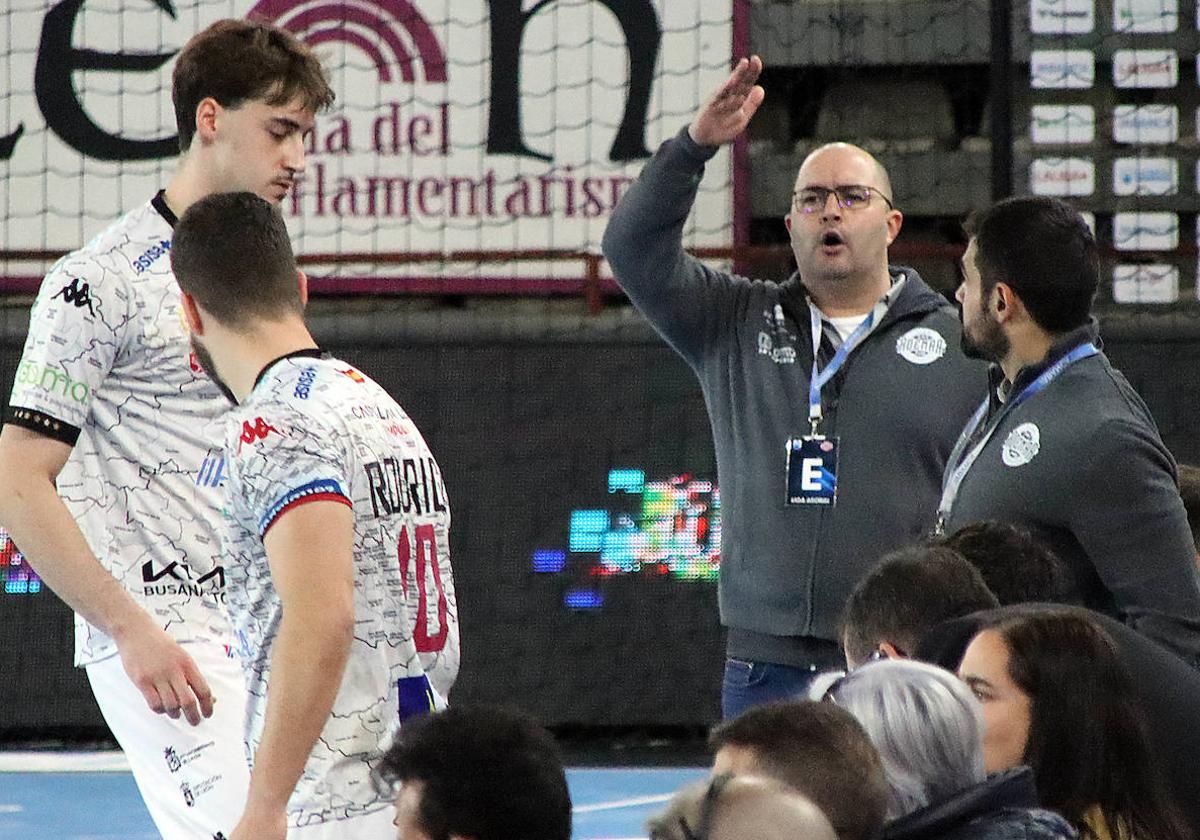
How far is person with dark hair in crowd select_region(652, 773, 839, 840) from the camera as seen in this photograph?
1617 millimetres

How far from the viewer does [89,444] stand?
334cm

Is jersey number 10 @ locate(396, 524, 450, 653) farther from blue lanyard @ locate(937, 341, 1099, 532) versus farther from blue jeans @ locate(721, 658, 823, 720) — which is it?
blue jeans @ locate(721, 658, 823, 720)

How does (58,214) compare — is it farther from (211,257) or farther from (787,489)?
(211,257)

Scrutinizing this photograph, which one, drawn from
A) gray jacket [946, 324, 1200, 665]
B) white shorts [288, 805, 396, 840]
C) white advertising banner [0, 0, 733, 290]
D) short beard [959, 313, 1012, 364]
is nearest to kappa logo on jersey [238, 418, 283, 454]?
white shorts [288, 805, 396, 840]

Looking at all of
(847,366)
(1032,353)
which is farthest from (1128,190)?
(1032,353)

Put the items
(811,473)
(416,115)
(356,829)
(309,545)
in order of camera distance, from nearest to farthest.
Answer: (309,545) < (356,829) < (811,473) < (416,115)

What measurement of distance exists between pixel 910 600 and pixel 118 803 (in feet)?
13.6

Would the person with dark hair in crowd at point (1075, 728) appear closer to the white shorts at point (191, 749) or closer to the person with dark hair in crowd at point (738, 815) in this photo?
the person with dark hair in crowd at point (738, 815)

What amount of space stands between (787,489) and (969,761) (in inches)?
74.5

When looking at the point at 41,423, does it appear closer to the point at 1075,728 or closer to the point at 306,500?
the point at 306,500

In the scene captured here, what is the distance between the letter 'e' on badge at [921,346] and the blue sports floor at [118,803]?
6.65 feet

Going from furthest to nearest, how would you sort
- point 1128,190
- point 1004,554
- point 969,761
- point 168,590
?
point 1128,190 < point 168,590 < point 1004,554 < point 969,761

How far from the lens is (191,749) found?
10.3 ft

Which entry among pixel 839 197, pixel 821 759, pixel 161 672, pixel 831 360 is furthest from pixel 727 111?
pixel 821 759
